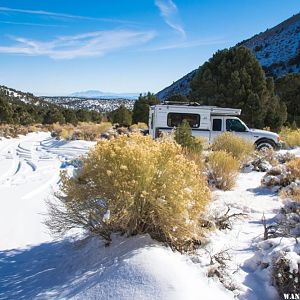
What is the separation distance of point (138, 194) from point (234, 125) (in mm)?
11283

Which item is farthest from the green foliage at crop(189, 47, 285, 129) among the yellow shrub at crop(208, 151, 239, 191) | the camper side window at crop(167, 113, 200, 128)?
the yellow shrub at crop(208, 151, 239, 191)

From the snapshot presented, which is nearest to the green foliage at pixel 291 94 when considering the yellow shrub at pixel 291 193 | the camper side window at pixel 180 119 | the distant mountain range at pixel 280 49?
the camper side window at pixel 180 119

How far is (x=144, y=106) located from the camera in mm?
27578

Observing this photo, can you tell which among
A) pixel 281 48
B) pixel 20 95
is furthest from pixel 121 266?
pixel 20 95

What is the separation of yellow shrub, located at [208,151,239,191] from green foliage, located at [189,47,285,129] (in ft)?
48.0

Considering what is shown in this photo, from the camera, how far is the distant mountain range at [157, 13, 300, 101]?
197 feet

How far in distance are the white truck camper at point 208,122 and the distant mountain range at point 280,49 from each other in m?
38.1

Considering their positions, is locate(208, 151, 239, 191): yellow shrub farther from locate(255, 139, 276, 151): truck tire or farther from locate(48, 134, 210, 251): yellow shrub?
locate(255, 139, 276, 151): truck tire

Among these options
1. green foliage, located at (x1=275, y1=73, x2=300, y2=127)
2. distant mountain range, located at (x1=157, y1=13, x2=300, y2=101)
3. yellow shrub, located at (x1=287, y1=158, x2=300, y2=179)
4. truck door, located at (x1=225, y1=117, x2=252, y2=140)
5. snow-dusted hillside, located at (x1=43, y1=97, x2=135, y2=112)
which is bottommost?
snow-dusted hillside, located at (x1=43, y1=97, x2=135, y2=112)

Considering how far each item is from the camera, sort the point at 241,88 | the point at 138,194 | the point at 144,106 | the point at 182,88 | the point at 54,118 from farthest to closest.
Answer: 1. the point at 182,88
2. the point at 54,118
3. the point at 144,106
4. the point at 241,88
5. the point at 138,194

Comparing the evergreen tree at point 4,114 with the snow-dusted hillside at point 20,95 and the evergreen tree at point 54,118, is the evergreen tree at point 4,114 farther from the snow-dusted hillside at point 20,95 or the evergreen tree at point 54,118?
the snow-dusted hillside at point 20,95

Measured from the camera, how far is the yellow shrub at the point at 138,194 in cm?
454

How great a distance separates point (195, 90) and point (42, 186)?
59.6ft

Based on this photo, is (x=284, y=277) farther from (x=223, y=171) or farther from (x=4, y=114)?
(x=4, y=114)
